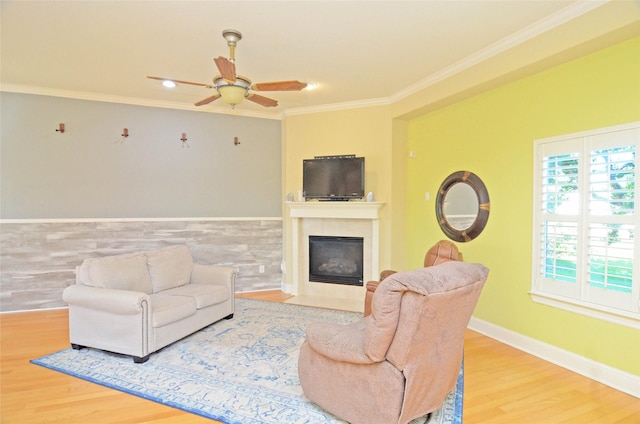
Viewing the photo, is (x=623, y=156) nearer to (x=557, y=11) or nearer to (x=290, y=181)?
(x=557, y=11)

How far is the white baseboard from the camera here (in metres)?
2.60

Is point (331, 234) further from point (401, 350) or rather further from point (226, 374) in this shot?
point (401, 350)

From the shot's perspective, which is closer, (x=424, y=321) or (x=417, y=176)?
(x=424, y=321)

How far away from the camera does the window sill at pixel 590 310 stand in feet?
8.46

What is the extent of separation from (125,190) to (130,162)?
415mm

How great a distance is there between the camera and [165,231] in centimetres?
515

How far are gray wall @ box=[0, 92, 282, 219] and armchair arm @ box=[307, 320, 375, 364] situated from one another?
142 inches

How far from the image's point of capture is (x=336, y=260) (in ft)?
17.5

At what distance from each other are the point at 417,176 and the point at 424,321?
10.6ft

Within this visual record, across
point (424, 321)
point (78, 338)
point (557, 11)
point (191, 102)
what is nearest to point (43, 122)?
point (191, 102)

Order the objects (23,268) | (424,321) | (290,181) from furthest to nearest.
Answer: (290,181) < (23,268) < (424,321)

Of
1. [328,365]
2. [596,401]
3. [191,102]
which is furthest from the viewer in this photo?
[191,102]

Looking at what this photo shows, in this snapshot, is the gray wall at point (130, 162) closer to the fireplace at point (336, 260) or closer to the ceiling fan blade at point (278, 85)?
the fireplace at point (336, 260)

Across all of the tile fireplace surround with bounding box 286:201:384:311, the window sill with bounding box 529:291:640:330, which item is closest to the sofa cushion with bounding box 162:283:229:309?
the tile fireplace surround with bounding box 286:201:384:311
